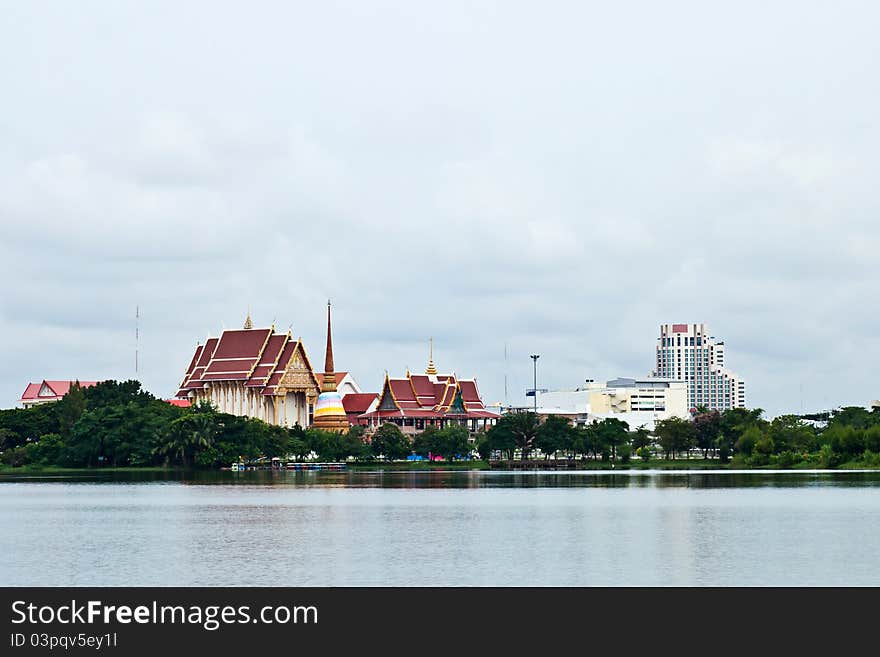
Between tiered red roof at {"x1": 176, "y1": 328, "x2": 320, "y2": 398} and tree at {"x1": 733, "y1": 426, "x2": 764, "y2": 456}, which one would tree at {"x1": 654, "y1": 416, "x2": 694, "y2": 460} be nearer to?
tree at {"x1": 733, "y1": 426, "x2": 764, "y2": 456}

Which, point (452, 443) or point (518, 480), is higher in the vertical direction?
point (452, 443)

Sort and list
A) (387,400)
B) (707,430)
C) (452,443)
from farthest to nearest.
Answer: (387,400)
(452,443)
(707,430)

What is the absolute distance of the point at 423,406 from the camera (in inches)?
6019

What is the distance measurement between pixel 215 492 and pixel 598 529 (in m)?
33.5

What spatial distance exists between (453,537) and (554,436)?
79.5 metres

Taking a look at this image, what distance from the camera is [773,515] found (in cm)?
4934

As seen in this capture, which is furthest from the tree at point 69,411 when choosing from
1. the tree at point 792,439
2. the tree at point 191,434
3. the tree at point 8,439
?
the tree at point 792,439

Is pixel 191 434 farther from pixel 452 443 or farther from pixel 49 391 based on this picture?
pixel 49 391

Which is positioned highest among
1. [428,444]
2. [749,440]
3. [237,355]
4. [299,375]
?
[237,355]

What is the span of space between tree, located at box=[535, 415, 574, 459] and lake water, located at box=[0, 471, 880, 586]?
47.7 m

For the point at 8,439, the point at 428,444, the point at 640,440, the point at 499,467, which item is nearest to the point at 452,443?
the point at 428,444

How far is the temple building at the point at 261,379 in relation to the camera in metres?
140
